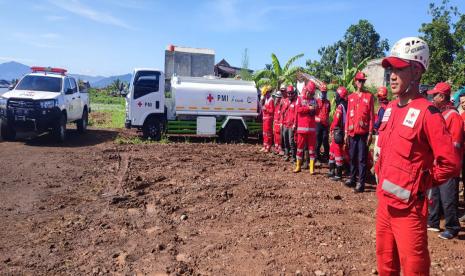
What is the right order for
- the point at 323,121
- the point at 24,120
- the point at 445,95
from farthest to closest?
the point at 24,120 < the point at 323,121 < the point at 445,95

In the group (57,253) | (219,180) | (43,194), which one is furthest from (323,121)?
(57,253)

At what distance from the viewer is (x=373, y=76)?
44406 millimetres

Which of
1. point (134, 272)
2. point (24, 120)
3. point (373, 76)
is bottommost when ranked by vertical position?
point (134, 272)

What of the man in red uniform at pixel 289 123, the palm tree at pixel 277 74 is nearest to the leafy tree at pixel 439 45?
the palm tree at pixel 277 74

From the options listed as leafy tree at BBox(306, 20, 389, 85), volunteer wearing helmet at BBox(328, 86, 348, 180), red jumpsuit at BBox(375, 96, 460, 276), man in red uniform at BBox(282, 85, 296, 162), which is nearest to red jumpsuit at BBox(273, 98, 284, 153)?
man in red uniform at BBox(282, 85, 296, 162)

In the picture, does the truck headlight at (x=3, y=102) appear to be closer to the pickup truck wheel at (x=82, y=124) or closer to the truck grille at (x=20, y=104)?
the truck grille at (x=20, y=104)

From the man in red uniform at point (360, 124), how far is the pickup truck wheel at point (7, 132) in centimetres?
1003

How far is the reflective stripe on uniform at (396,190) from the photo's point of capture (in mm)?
2816

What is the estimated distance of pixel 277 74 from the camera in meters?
22.4

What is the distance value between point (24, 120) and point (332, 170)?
8859mm

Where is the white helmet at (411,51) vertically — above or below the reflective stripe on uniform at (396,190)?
above

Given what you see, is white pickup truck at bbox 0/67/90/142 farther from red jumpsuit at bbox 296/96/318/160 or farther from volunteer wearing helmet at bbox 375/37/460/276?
volunteer wearing helmet at bbox 375/37/460/276

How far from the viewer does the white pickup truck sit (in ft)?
39.2

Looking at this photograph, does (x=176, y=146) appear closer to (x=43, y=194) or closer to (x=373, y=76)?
(x=43, y=194)
